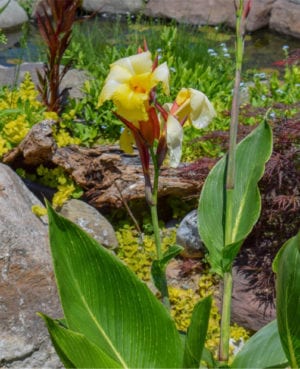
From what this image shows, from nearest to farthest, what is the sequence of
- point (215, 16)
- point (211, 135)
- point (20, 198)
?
point (20, 198), point (211, 135), point (215, 16)

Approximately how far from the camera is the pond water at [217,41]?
23.6ft

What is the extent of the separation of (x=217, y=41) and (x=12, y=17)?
275cm

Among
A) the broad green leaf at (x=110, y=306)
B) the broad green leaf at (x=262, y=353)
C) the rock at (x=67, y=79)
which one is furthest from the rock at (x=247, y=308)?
the rock at (x=67, y=79)

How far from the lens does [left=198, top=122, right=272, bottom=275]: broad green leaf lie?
84.4 inches

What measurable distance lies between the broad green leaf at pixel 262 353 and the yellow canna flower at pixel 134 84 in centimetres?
73

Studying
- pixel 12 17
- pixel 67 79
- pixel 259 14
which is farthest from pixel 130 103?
pixel 12 17

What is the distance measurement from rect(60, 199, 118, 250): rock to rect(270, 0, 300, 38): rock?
546 cm

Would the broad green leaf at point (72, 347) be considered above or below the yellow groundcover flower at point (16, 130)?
above

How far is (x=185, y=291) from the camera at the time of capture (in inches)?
142

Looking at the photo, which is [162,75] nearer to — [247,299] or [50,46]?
[247,299]

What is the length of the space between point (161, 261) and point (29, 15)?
799cm

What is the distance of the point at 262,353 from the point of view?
79.2 inches

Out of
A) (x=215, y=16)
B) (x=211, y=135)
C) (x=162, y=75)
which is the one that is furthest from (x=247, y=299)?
(x=215, y=16)

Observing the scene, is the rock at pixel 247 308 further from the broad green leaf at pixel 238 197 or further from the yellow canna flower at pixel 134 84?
the yellow canna flower at pixel 134 84
